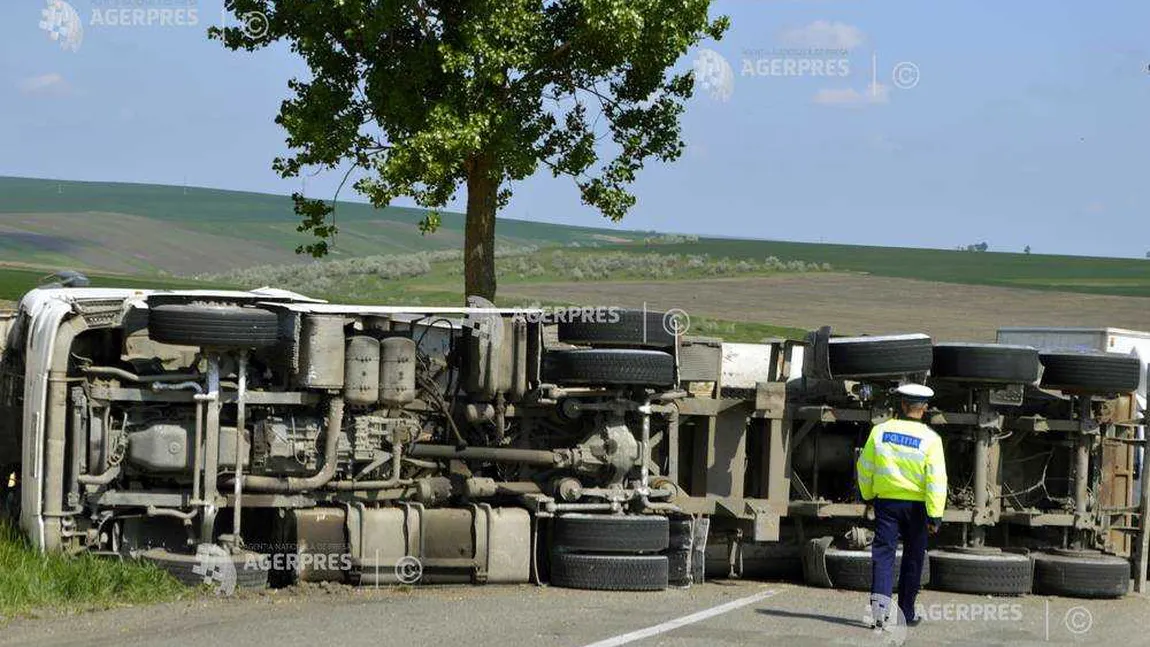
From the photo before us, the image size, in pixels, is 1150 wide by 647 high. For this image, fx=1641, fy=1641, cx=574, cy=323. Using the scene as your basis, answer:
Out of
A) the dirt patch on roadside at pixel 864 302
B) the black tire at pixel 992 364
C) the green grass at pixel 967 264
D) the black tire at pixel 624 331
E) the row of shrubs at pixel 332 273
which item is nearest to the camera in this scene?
the black tire at pixel 624 331

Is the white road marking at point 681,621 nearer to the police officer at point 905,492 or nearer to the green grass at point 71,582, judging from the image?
the police officer at point 905,492

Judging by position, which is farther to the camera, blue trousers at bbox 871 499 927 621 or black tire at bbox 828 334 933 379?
black tire at bbox 828 334 933 379

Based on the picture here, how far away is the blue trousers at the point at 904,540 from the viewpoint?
33.3 ft

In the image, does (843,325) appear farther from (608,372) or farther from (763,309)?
(608,372)

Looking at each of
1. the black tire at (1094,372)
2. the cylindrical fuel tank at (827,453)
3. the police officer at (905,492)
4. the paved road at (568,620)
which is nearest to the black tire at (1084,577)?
the paved road at (568,620)

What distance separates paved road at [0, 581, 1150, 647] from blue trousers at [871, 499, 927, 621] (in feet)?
0.88

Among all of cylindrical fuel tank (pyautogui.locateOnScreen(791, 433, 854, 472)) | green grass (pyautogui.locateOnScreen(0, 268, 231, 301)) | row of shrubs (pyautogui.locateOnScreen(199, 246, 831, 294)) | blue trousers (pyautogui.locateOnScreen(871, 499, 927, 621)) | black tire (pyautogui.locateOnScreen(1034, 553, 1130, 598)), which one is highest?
row of shrubs (pyautogui.locateOnScreen(199, 246, 831, 294))

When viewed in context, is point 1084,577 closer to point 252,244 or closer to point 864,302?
point 864,302

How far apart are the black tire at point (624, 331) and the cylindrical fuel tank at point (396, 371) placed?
3.85ft

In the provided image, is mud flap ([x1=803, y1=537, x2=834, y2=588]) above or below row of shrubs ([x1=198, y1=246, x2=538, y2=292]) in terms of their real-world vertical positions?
below

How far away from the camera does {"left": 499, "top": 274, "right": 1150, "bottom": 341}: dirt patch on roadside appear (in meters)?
53.0

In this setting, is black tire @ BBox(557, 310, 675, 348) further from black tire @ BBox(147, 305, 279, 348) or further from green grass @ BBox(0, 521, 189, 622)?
green grass @ BBox(0, 521, 189, 622)

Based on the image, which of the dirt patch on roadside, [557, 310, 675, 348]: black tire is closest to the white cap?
[557, 310, 675, 348]: black tire

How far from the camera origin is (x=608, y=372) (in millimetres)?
11789
